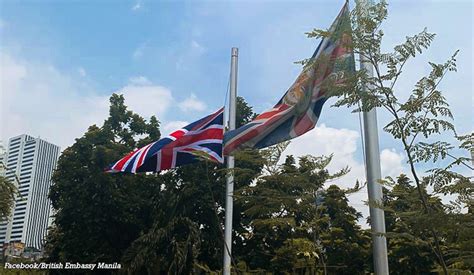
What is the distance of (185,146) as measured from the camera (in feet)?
31.3

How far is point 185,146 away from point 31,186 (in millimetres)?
11251

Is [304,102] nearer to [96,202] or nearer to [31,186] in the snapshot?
[96,202]

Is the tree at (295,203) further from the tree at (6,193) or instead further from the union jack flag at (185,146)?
Result: the tree at (6,193)

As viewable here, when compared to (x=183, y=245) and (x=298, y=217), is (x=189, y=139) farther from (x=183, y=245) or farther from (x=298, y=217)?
(x=183, y=245)

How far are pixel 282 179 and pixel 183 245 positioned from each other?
7918 mm

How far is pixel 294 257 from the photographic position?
729cm

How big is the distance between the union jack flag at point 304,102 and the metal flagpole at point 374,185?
0.33 metres

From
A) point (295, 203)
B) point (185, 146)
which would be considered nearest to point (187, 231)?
point (185, 146)

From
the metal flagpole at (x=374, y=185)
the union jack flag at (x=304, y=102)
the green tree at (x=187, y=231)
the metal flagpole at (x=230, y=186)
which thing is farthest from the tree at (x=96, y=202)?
the metal flagpole at (x=374, y=185)

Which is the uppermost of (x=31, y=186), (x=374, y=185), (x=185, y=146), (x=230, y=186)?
(x=31, y=186)

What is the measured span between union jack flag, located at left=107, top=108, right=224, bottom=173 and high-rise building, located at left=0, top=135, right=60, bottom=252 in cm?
774

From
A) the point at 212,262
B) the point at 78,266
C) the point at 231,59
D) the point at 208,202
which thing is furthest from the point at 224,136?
the point at 78,266

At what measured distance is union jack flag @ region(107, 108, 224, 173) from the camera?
9.37 m

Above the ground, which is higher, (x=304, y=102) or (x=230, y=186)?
(x=304, y=102)
